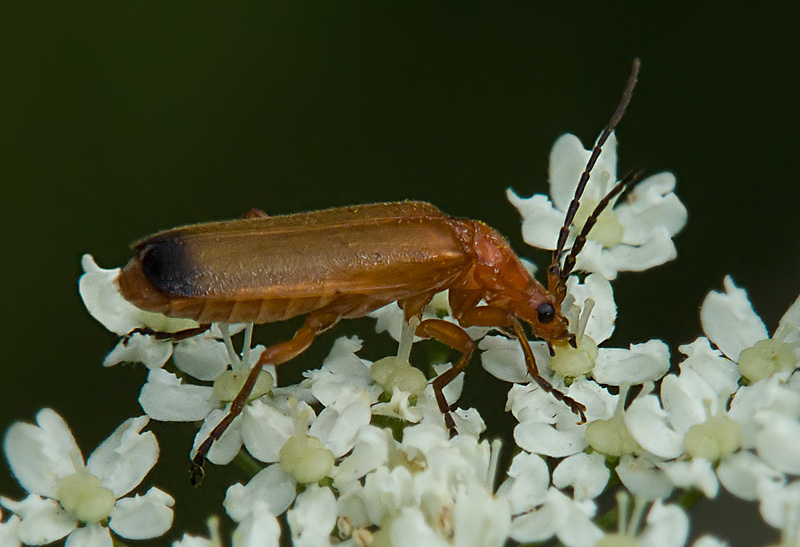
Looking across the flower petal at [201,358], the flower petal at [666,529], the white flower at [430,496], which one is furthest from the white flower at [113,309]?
the flower petal at [666,529]

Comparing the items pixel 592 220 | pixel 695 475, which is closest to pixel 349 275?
pixel 592 220

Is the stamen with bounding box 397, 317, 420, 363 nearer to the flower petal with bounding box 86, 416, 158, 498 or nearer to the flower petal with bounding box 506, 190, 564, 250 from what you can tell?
the flower petal with bounding box 506, 190, 564, 250

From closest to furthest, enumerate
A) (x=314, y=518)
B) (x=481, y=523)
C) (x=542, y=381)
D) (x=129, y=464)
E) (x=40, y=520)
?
(x=481, y=523) < (x=314, y=518) < (x=40, y=520) < (x=129, y=464) < (x=542, y=381)

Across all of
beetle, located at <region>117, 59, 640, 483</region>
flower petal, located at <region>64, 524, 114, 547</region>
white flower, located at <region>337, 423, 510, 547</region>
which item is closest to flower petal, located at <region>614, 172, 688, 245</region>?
beetle, located at <region>117, 59, 640, 483</region>

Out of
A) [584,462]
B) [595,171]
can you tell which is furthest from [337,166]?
[584,462]

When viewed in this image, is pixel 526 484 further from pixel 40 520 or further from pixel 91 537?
pixel 40 520

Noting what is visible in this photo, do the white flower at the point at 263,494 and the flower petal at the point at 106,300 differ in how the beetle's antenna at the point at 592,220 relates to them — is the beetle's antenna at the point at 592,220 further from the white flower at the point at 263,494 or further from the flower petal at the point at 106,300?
the flower petal at the point at 106,300
